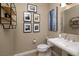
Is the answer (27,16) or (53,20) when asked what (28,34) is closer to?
(27,16)

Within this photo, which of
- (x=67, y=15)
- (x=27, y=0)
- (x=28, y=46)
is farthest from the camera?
→ (x=67, y=15)

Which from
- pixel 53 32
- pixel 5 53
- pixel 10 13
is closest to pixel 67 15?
pixel 53 32

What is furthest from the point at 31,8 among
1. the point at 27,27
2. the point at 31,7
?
the point at 27,27

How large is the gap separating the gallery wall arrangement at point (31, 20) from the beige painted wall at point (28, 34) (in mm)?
34

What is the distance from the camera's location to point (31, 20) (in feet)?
4.76

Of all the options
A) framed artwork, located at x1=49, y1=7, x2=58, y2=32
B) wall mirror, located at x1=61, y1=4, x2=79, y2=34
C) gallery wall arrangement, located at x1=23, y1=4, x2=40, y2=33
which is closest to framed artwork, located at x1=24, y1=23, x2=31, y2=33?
gallery wall arrangement, located at x1=23, y1=4, x2=40, y2=33

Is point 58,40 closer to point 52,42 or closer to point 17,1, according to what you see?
point 52,42

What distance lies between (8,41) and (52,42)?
0.50 m

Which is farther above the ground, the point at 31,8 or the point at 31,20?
the point at 31,8

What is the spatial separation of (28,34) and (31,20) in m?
0.16

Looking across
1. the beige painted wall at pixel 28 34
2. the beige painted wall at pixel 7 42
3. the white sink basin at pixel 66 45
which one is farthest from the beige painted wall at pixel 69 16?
the beige painted wall at pixel 7 42

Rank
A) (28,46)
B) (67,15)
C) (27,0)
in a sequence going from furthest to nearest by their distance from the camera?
(67,15), (28,46), (27,0)

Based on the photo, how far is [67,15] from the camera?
159 cm

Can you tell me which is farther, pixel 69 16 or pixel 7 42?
pixel 69 16
